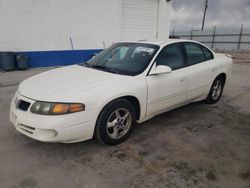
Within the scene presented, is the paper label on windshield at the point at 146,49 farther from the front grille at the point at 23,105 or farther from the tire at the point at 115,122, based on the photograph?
the front grille at the point at 23,105

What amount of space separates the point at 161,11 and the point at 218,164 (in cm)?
1216

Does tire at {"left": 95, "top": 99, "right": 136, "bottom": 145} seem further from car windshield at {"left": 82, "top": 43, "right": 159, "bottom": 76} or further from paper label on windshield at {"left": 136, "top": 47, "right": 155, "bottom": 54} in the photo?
paper label on windshield at {"left": 136, "top": 47, "right": 155, "bottom": 54}

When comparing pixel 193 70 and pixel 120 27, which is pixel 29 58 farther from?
pixel 193 70

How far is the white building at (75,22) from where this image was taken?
28.5 feet

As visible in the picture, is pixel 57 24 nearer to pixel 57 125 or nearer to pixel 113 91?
pixel 113 91

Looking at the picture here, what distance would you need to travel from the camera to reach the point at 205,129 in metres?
3.52

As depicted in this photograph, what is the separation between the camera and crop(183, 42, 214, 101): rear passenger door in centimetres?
380

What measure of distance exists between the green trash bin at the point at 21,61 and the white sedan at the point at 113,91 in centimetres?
620

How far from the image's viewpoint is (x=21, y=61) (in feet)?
28.8

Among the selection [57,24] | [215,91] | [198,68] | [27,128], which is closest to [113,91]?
[27,128]

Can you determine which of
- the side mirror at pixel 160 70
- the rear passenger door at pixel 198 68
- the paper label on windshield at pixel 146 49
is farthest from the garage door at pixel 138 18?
the side mirror at pixel 160 70

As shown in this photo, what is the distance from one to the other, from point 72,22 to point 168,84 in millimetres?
8114

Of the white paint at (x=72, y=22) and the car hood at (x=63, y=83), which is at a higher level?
the white paint at (x=72, y=22)

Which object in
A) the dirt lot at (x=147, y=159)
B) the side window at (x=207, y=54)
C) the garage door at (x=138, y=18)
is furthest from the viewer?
the garage door at (x=138, y=18)
